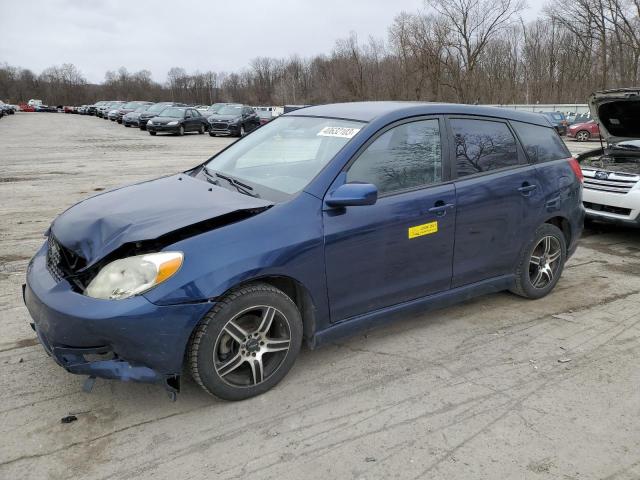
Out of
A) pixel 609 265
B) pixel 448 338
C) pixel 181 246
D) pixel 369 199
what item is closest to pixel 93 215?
pixel 181 246

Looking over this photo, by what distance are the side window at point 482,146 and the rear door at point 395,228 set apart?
0.20 metres

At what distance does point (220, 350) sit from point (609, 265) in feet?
16.1

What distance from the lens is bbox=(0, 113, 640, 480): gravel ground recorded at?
2621mm

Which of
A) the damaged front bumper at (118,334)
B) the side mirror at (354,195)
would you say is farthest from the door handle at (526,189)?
the damaged front bumper at (118,334)

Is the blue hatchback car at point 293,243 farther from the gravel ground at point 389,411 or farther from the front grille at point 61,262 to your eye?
the gravel ground at point 389,411

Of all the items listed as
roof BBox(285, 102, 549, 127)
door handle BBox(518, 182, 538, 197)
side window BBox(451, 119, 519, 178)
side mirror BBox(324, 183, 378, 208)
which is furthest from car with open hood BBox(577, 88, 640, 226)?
side mirror BBox(324, 183, 378, 208)

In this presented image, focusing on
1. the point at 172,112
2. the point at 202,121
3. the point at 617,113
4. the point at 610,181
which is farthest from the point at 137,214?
the point at 202,121

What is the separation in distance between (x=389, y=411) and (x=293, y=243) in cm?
114

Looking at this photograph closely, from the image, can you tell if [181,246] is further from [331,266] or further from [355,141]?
[355,141]

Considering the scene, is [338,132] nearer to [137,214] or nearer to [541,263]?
[137,214]

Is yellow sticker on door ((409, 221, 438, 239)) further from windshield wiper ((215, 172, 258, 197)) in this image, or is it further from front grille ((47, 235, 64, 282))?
front grille ((47, 235, 64, 282))

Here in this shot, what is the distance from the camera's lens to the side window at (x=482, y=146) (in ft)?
13.3

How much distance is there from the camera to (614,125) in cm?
755

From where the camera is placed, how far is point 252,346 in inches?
122
